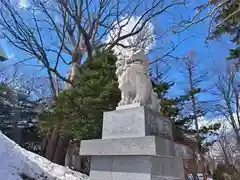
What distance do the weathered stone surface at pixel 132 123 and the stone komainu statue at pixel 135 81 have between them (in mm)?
260

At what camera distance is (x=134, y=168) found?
115 inches

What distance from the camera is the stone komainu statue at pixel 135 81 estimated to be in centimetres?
361

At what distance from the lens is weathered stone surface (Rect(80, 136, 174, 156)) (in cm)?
277

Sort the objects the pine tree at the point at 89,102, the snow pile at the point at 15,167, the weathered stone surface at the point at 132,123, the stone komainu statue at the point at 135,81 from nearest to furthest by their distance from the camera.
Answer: the weathered stone surface at the point at 132,123 → the stone komainu statue at the point at 135,81 → the snow pile at the point at 15,167 → the pine tree at the point at 89,102

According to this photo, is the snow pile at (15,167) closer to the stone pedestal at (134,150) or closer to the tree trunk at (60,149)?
the stone pedestal at (134,150)

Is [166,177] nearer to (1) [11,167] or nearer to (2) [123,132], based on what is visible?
(2) [123,132]

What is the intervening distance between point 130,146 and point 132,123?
448 millimetres

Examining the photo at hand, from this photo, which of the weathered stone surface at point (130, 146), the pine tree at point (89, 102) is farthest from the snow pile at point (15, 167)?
the pine tree at point (89, 102)

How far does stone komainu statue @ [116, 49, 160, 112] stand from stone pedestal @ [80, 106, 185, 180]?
0.98 feet

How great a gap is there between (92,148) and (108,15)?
31.9ft

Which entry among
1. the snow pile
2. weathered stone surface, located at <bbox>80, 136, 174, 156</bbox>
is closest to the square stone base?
weathered stone surface, located at <bbox>80, 136, 174, 156</bbox>

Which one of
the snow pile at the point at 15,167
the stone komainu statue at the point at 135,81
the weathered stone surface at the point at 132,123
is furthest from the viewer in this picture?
the snow pile at the point at 15,167

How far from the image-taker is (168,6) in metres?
10.6

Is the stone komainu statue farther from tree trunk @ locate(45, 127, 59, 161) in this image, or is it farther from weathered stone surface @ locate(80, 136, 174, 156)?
tree trunk @ locate(45, 127, 59, 161)
